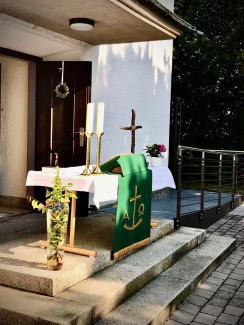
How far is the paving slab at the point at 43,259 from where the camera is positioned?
3.57 m

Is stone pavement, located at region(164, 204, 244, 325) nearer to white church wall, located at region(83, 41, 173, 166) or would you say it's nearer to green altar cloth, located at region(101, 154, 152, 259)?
green altar cloth, located at region(101, 154, 152, 259)

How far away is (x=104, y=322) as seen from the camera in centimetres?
340

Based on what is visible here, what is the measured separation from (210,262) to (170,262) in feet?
2.00

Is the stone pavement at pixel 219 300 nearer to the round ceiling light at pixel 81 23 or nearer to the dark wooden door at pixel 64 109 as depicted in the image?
the dark wooden door at pixel 64 109

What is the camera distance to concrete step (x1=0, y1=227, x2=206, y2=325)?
314cm

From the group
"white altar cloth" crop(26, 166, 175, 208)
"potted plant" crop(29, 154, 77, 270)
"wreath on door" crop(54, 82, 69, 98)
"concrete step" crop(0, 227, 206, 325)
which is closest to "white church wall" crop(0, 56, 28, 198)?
"wreath on door" crop(54, 82, 69, 98)

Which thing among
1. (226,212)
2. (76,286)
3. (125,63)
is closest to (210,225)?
(226,212)

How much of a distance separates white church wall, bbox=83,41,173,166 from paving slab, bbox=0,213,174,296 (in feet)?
7.12

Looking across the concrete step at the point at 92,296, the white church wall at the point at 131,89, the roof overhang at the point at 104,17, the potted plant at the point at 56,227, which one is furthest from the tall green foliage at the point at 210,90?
the potted plant at the point at 56,227

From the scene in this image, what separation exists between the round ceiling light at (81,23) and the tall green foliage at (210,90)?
38.5 feet

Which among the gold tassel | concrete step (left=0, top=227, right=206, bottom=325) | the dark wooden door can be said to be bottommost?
concrete step (left=0, top=227, right=206, bottom=325)

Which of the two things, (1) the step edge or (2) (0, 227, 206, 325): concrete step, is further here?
(1) the step edge

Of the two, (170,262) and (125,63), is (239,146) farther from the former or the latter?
(170,262)

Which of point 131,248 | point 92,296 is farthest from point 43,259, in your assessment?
point 131,248
